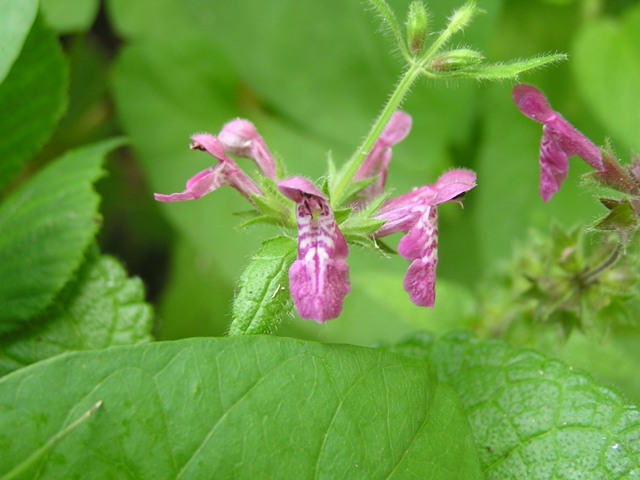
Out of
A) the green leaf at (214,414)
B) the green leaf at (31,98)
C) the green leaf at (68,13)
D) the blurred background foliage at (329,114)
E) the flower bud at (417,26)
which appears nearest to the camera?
the green leaf at (214,414)

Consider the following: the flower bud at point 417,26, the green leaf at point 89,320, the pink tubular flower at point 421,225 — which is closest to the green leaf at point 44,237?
the green leaf at point 89,320

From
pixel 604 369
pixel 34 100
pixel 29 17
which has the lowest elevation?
pixel 604 369

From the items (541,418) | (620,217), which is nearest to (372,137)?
(620,217)

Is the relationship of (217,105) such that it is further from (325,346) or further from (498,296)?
(325,346)

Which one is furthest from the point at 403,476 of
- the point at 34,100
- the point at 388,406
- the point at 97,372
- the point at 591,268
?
the point at 34,100

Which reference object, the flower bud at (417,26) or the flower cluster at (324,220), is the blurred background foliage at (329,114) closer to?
the flower cluster at (324,220)

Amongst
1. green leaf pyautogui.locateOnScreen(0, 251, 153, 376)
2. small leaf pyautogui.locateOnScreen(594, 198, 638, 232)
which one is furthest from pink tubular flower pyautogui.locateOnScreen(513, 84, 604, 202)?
green leaf pyautogui.locateOnScreen(0, 251, 153, 376)
